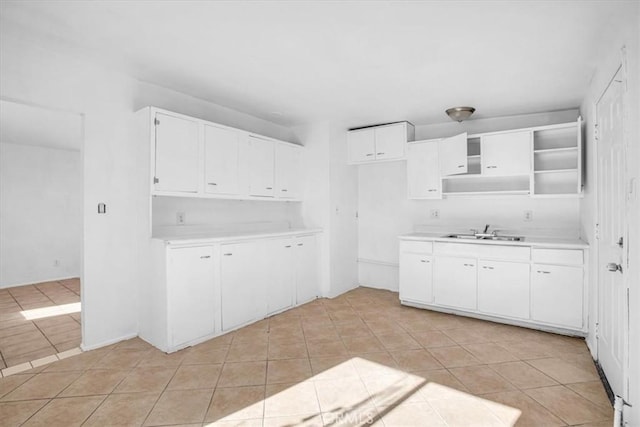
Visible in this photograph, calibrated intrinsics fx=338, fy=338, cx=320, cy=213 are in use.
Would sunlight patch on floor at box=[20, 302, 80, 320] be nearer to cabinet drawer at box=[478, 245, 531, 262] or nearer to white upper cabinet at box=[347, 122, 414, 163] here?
white upper cabinet at box=[347, 122, 414, 163]

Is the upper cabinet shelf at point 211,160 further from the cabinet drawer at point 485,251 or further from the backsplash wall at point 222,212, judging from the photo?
the cabinet drawer at point 485,251

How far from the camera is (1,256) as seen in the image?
5.46 metres

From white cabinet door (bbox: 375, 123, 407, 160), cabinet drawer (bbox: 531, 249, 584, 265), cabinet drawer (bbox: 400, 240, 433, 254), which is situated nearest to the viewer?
cabinet drawer (bbox: 531, 249, 584, 265)

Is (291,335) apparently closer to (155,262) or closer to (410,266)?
(155,262)

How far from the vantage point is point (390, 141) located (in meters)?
4.64

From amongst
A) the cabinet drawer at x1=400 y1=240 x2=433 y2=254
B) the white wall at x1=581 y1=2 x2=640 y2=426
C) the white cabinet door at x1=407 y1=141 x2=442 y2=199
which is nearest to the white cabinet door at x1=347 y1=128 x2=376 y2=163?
the white cabinet door at x1=407 y1=141 x2=442 y2=199

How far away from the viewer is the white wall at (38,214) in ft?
18.3

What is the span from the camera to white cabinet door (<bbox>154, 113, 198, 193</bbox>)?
3037 mm

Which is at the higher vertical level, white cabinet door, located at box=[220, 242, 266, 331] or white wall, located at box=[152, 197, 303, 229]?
white wall, located at box=[152, 197, 303, 229]

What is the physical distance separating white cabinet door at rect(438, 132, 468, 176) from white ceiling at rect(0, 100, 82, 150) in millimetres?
4178

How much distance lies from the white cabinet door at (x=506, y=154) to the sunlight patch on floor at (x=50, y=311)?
5.24 metres

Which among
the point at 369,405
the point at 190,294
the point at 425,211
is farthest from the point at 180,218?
the point at 425,211

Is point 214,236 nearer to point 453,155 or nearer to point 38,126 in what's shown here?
point 453,155

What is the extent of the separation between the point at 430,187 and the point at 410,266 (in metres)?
1.06
